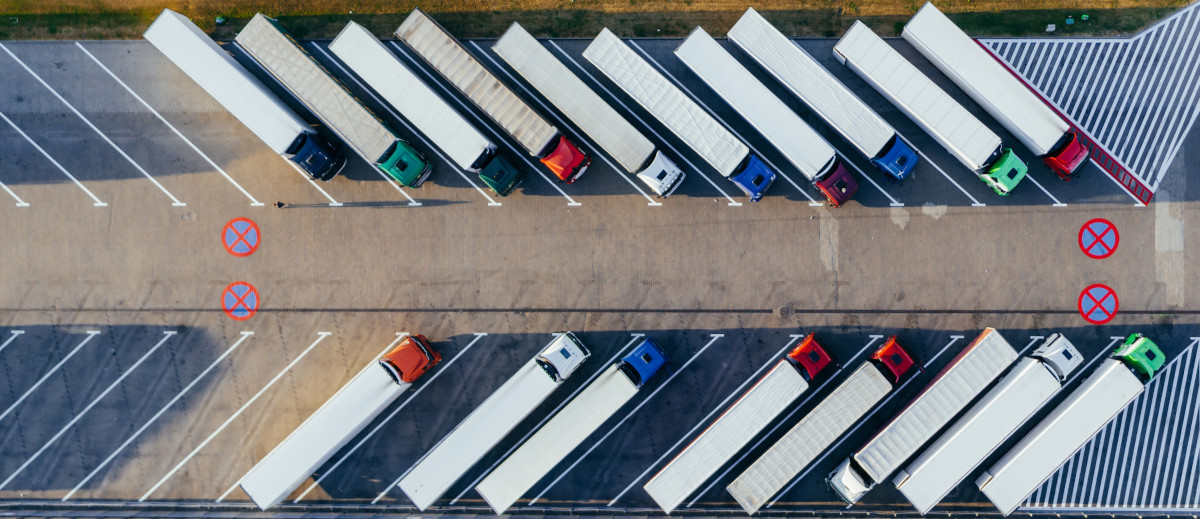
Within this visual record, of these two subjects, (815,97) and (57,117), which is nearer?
(815,97)

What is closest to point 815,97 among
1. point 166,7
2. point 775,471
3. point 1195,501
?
point 775,471

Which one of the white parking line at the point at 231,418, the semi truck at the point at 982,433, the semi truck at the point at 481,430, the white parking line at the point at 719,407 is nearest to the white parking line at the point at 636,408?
the white parking line at the point at 719,407

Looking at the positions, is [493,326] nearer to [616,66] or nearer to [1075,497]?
[616,66]

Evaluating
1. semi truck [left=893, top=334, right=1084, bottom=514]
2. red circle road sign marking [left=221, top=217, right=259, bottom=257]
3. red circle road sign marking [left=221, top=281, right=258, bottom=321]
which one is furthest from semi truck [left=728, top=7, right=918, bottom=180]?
red circle road sign marking [left=221, top=281, right=258, bottom=321]

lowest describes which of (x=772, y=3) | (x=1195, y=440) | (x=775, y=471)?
(x=775, y=471)

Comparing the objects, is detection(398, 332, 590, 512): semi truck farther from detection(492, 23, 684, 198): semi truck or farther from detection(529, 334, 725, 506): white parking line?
detection(492, 23, 684, 198): semi truck

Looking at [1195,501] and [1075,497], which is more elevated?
[1195,501]
